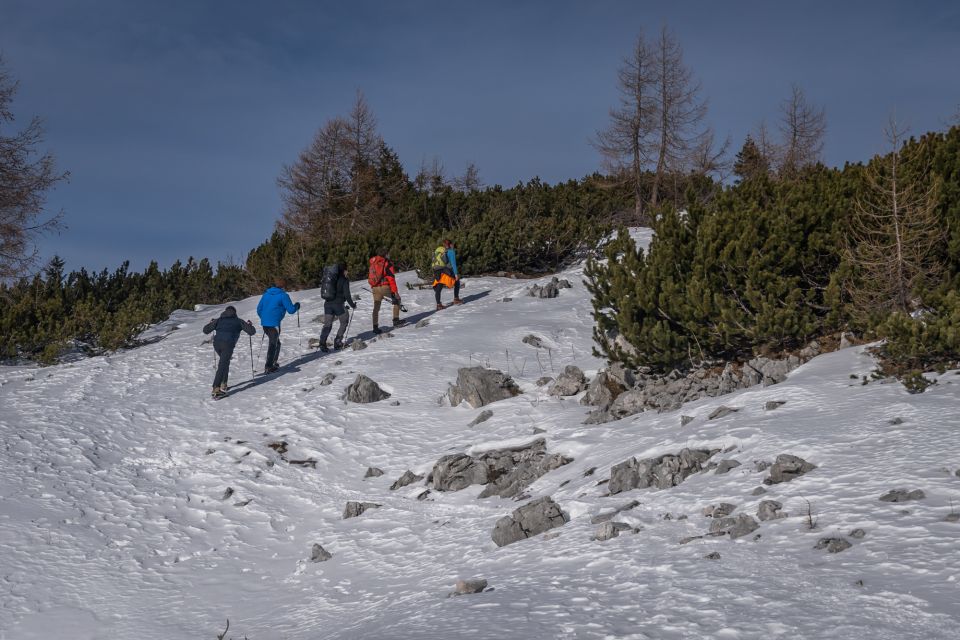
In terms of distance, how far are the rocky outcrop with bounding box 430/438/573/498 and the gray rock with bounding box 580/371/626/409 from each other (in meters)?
1.45

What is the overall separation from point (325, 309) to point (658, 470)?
9.83 metres

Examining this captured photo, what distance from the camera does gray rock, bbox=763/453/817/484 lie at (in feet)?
18.5

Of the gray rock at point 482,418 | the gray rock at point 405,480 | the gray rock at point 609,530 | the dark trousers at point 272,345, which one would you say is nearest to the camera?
the gray rock at point 609,530

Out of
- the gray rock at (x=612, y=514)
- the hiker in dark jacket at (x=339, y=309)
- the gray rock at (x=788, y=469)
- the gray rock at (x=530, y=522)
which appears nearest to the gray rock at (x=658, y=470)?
the gray rock at (x=612, y=514)

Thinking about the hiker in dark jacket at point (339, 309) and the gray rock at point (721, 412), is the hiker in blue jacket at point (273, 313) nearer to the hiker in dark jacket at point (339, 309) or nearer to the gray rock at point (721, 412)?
the hiker in dark jacket at point (339, 309)

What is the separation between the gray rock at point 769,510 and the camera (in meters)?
5.05

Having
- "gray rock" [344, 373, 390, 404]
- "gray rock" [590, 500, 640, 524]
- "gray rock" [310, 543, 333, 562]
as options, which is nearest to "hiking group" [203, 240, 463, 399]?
"gray rock" [344, 373, 390, 404]

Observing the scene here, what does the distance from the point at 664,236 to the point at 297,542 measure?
6554 mm

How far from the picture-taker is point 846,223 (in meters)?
9.31

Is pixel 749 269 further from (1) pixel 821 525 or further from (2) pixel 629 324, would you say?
(1) pixel 821 525

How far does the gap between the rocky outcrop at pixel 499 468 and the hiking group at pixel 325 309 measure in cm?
545

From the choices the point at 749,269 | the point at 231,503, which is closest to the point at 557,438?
the point at 749,269

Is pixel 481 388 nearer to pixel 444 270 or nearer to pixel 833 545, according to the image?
pixel 444 270

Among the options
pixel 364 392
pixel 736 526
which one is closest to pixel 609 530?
pixel 736 526
